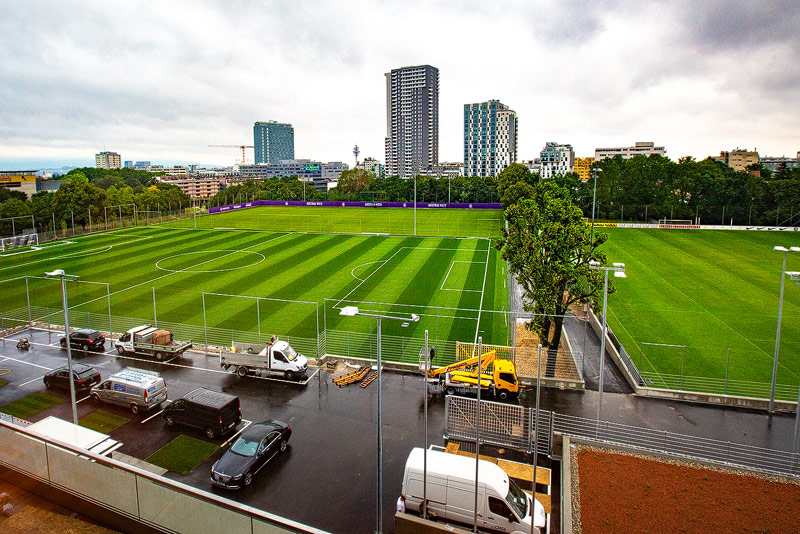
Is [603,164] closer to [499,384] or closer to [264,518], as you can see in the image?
[499,384]

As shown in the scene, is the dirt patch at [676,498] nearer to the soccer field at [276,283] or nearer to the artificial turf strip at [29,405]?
the soccer field at [276,283]

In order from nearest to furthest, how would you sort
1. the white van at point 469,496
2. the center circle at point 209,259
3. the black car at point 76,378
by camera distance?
the white van at point 469,496
the black car at point 76,378
the center circle at point 209,259

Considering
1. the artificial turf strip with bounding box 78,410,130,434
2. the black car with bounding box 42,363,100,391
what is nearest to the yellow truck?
the artificial turf strip with bounding box 78,410,130,434

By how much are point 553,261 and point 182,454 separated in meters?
17.6

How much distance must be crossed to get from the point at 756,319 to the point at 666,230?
45001 millimetres

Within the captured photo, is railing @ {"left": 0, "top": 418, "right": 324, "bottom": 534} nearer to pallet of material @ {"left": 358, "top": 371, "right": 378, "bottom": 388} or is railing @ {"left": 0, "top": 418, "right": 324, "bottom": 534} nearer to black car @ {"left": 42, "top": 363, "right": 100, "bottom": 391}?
black car @ {"left": 42, "top": 363, "right": 100, "bottom": 391}

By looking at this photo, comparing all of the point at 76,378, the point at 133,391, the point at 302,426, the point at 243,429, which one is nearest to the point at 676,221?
the point at 302,426

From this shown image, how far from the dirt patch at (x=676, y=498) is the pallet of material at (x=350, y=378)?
33.3ft

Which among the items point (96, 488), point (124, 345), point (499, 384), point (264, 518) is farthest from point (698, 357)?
point (124, 345)

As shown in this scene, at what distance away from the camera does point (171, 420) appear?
18.4m

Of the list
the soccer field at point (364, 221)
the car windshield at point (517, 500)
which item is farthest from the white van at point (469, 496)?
the soccer field at point (364, 221)

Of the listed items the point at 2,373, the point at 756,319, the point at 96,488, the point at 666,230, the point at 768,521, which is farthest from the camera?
the point at 666,230

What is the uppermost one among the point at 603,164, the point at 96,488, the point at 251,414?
the point at 603,164

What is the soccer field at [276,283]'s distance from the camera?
29859 millimetres
